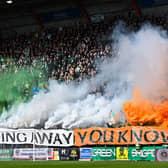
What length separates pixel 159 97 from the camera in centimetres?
2508

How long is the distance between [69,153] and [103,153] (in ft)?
6.80

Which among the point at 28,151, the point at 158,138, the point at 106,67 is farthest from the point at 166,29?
the point at 28,151

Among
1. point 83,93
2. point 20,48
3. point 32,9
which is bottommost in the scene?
point 83,93

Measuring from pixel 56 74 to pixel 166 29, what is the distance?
28.0 ft

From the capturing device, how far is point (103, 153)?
24719mm

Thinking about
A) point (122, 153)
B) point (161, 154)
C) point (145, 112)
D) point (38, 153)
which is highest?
point (145, 112)

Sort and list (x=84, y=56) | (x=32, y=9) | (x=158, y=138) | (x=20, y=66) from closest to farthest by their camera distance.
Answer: (x=158, y=138), (x=84, y=56), (x=20, y=66), (x=32, y=9)

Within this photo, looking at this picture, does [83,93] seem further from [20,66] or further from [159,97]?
[20,66]

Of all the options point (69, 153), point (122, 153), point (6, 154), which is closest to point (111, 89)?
point (69, 153)

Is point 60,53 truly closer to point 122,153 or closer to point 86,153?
point 86,153

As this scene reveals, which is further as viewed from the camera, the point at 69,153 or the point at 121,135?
the point at 69,153

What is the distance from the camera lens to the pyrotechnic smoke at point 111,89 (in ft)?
84.3

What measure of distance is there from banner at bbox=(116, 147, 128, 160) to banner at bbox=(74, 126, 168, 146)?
35 cm

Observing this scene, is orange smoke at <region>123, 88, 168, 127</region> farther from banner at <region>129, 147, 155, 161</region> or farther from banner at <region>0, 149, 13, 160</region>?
banner at <region>0, 149, 13, 160</region>
